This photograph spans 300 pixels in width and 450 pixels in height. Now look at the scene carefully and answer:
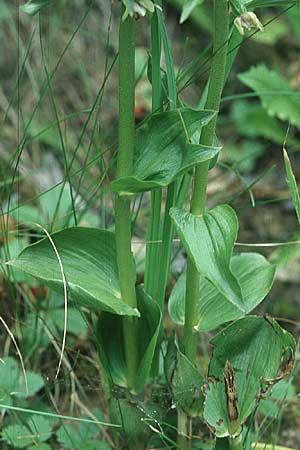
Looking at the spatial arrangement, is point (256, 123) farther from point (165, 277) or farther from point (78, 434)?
point (78, 434)

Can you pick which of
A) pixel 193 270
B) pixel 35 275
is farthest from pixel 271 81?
pixel 35 275

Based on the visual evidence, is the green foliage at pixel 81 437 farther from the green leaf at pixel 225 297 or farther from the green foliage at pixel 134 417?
the green leaf at pixel 225 297

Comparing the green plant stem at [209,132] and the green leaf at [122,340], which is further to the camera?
the green leaf at [122,340]

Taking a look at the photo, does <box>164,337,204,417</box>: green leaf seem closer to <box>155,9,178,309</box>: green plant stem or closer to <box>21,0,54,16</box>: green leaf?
<box>155,9,178,309</box>: green plant stem

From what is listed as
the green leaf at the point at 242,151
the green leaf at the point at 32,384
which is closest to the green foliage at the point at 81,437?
the green leaf at the point at 32,384

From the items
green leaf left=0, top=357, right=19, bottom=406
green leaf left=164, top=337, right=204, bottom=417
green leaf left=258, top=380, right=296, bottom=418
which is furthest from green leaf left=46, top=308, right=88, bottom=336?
green leaf left=258, top=380, right=296, bottom=418

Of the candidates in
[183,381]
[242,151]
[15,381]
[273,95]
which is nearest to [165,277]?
[183,381]
